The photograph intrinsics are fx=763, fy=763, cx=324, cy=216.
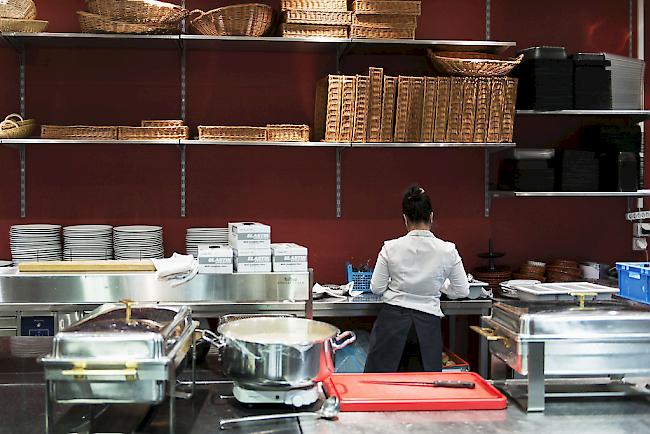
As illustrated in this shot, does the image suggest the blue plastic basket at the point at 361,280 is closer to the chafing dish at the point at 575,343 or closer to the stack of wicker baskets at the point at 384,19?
the stack of wicker baskets at the point at 384,19

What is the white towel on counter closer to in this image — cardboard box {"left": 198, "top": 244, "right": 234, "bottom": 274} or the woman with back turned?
cardboard box {"left": 198, "top": 244, "right": 234, "bottom": 274}

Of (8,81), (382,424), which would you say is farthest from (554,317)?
(8,81)

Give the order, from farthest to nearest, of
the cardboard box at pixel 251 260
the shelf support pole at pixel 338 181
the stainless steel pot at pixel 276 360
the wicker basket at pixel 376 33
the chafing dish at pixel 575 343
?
the shelf support pole at pixel 338 181
the wicker basket at pixel 376 33
the cardboard box at pixel 251 260
the chafing dish at pixel 575 343
the stainless steel pot at pixel 276 360

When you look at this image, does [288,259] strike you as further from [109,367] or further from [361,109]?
[109,367]

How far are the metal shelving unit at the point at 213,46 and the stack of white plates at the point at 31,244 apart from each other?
0.32 m

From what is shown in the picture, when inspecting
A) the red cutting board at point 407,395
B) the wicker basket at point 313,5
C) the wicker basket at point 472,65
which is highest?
the wicker basket at point 313,5

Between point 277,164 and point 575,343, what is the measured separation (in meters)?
2.88

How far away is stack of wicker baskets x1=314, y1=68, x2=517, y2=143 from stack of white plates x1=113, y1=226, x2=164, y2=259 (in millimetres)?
1179

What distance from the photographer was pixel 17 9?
13.7 ft

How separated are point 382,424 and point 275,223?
2.82 meters

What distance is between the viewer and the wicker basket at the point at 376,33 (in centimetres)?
437

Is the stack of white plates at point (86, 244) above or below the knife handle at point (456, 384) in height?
above

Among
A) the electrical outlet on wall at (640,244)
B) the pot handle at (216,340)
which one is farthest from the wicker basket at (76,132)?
the electrical outlet on wall at (640,244)

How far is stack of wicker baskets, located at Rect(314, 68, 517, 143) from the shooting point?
14.4 ft
